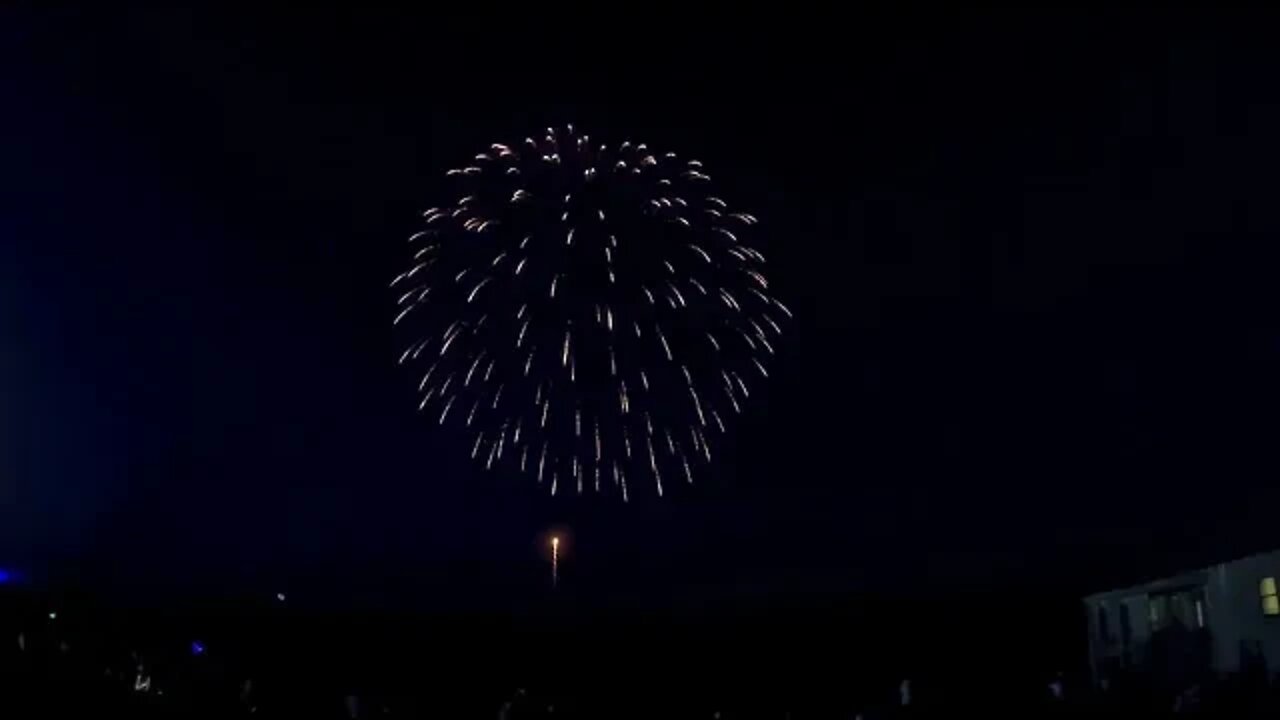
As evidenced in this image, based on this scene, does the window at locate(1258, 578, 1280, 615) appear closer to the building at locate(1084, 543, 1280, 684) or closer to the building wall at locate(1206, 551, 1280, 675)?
the building at locate(1084, 543, 1280, 684)

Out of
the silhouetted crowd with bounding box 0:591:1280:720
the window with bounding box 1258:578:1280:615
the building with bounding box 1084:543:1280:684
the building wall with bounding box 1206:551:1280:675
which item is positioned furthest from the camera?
the building with bounding box 1084:543:1280:684

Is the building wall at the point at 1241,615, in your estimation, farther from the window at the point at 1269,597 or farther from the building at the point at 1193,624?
the window at the point at 1269,597

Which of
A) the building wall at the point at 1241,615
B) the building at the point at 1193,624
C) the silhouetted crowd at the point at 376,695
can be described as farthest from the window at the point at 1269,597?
the silhouetted crowd at the point at 376,695

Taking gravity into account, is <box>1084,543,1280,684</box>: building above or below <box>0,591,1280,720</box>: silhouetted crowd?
above

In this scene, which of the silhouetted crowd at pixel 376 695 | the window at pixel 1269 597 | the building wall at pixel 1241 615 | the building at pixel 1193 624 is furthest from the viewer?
the building at pixel 1193 624

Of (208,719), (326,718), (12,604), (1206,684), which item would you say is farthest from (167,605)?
(1206,684)

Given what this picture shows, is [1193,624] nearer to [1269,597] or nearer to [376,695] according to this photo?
[1269,597]

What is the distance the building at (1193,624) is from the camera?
103 feet

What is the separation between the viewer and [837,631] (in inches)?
2630

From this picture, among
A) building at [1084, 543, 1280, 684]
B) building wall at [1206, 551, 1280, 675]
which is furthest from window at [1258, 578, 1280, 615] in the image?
building wall at [1206, 551, 1280, 675]

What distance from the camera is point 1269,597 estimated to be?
3100 centimetres

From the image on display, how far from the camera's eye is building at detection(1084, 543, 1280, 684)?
31.4 m

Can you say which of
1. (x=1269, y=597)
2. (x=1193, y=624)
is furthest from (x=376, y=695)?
(x=1269, y=597)

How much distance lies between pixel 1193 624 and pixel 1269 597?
499cm
